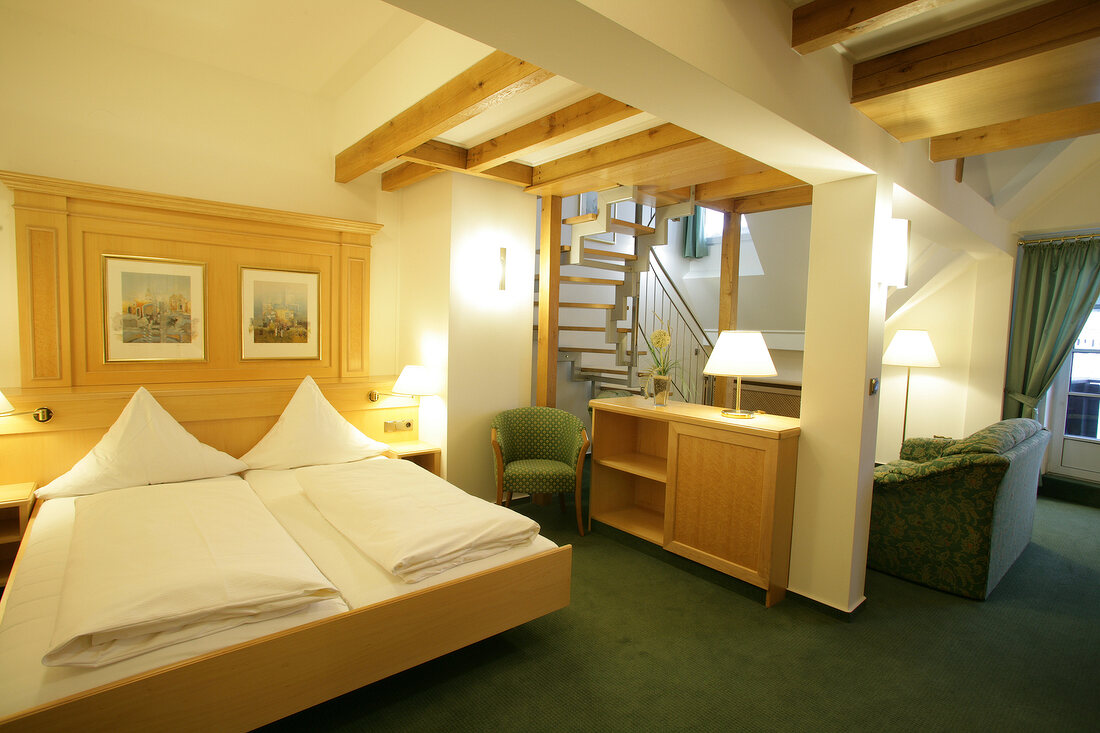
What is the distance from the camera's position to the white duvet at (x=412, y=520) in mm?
2154

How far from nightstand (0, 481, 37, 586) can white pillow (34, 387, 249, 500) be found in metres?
0.09

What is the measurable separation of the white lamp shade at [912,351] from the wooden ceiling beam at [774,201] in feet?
5.49

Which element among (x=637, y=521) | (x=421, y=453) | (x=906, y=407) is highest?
(x=906, y=407)

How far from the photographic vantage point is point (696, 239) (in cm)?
711

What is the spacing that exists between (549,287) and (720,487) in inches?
80.0

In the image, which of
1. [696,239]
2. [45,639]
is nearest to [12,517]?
[45,639]

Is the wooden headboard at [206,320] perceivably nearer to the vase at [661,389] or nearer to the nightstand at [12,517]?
the nightstand at [12,517]

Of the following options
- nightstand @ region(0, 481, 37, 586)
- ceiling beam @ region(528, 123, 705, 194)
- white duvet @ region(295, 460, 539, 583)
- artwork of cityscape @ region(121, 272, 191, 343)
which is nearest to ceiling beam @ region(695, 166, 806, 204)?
ceiling beam @ region(528, 123, 705, 194)

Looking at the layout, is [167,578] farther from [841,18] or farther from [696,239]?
[696,239]

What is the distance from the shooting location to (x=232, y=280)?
3539mm

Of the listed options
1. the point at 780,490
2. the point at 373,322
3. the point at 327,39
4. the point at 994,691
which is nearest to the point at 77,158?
the point at 327,39

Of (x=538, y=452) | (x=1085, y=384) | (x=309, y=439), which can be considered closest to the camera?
(x=309, y=439)

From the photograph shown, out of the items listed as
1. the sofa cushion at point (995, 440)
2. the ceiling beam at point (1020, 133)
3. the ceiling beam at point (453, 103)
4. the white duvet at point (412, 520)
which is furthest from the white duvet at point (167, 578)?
the ceiling beam at point (1020, 133)

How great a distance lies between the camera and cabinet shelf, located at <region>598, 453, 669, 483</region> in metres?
3.50
